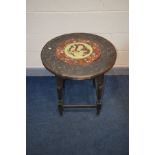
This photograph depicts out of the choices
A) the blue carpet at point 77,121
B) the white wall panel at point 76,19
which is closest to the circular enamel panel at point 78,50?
the white wall panel at point 76,19

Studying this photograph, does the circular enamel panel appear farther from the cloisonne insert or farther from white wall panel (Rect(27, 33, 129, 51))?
white wall panel (Rect(27, 33, 129, 51))

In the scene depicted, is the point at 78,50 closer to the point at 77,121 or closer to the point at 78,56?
the point at 78,56

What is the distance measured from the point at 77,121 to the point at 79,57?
53 centimetres

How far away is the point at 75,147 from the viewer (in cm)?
204

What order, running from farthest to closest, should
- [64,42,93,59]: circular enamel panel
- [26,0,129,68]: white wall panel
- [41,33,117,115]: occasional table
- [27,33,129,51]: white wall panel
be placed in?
[27,33,129,51]: white wall panel, [26,0,129,68]: white wall panel, [64,42,93,59]: circular enamel panel, [41,33,117,115]: occasional table

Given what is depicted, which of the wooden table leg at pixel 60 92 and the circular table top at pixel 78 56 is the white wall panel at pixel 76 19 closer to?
the circular table top at pixel 78 56

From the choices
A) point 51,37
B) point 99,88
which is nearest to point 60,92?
point 99,88

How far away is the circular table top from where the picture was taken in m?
1.84

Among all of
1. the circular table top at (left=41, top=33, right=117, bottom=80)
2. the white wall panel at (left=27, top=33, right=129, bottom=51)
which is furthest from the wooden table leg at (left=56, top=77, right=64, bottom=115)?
the white wall panel at (left=27, top=33, right=129, bottom=51)
